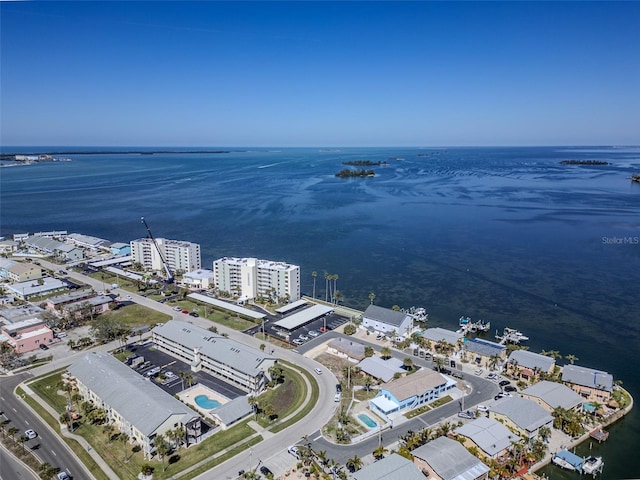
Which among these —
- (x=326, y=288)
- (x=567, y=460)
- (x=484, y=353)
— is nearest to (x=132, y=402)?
(x=567, y=460)

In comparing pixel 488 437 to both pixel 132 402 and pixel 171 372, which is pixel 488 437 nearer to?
pixel 132 402

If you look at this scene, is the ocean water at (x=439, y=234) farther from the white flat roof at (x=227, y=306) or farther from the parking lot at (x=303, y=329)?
the white flat roof at (x=227, y=306)

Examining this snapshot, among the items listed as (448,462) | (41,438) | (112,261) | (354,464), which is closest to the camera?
(448,462)

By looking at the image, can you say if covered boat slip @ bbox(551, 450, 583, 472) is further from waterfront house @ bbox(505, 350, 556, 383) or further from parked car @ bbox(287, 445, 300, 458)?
parked car @ bbox(287, 445, 300, 458)

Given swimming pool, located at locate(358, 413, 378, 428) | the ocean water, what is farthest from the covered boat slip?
swimming pool, located at locate(358, 413, 378, 428)

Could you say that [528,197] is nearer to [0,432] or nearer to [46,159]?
[0,432]
